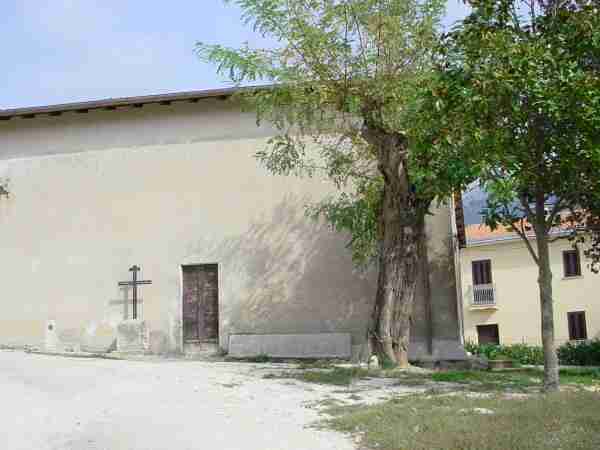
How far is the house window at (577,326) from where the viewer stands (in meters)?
35.0

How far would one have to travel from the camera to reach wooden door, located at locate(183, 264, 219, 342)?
1683 cm

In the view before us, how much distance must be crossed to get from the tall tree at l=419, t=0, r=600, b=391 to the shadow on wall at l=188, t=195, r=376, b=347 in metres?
6.04

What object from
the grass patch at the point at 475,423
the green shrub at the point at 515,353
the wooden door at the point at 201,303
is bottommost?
the green shrub at the point at 515,353

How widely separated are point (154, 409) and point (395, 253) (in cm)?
640

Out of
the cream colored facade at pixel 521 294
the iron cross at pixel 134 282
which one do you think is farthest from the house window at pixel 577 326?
the iron cross at pixel 134 282

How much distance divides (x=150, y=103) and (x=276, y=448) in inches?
483

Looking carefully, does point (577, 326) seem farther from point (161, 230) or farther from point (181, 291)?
point (161, 230)

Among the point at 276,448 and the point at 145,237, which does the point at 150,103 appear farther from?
the point at 276,448

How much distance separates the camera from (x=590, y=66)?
10250mm

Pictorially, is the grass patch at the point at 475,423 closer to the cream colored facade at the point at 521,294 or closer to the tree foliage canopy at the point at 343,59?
the tree foliage canopy at the point at 343,59

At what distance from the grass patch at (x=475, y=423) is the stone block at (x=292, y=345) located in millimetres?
6685

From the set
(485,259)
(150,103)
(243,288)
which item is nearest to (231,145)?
(150,103)

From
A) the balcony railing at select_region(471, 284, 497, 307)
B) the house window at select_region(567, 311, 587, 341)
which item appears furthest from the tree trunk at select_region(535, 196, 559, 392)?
the balcony railing at select_region(471, 284, 497, 307)

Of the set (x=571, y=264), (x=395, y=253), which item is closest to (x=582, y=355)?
(x=571, y=264)
